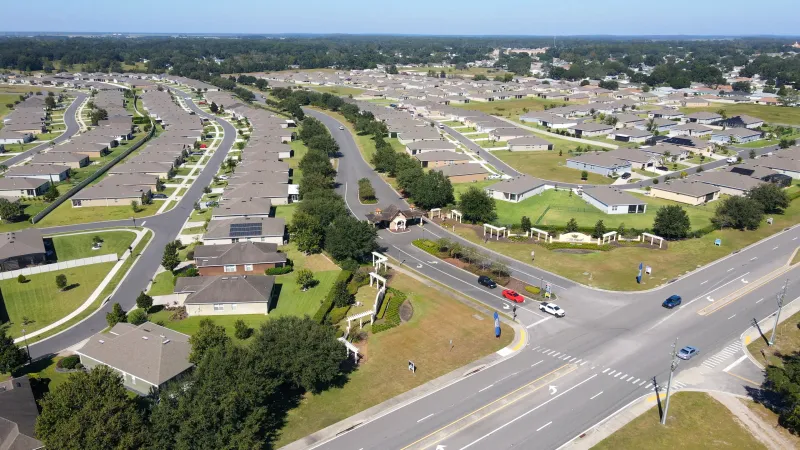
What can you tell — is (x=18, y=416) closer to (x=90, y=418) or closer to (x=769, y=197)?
(x=90, y=418)

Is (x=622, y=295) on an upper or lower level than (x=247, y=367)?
lower

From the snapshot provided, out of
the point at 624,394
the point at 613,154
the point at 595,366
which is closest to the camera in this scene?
the point at 624,394

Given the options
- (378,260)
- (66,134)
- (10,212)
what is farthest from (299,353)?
(66,134)

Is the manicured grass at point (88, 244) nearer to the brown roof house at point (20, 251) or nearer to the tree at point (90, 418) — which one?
the brown roof house at point (20, 251)

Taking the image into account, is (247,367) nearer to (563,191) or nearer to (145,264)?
(145,264)

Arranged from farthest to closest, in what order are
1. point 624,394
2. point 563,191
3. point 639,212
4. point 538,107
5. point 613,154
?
point 538,107
point 613,154
point 563,191
point 639,212
point 624,394

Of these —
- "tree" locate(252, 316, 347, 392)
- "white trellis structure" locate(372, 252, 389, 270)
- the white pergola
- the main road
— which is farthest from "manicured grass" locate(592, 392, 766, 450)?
the white pergola

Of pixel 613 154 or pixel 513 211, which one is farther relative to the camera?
pixel 613 154

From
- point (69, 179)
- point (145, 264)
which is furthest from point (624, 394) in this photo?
point (69, 179)
